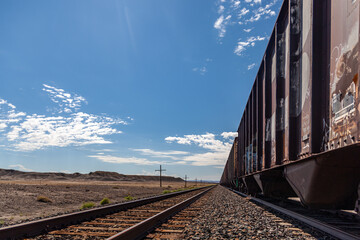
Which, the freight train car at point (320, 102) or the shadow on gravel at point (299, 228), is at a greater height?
the freight train car at point (320, 102)

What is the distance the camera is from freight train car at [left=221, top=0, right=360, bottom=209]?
431cm

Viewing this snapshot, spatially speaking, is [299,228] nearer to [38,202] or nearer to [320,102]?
[320,102]

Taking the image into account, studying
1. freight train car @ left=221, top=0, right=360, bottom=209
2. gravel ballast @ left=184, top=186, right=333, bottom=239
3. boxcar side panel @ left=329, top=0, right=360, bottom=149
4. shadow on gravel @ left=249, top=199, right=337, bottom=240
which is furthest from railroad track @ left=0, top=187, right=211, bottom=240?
boxcar side panel @ left=329, top=0, right=360, bottom=149

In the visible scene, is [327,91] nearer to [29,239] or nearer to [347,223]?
[347,223]

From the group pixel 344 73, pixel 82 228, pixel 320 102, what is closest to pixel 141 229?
pixel 82 228

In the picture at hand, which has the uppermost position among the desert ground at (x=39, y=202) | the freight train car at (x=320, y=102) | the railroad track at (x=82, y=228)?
the freight train car at (x=320, y=102)

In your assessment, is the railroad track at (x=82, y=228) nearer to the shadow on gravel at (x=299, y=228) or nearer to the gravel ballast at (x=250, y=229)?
the gravel ballast at (x=250, y=229)

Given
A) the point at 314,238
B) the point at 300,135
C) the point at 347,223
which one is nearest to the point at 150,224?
the point at 314,238

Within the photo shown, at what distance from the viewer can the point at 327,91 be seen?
5.14 m

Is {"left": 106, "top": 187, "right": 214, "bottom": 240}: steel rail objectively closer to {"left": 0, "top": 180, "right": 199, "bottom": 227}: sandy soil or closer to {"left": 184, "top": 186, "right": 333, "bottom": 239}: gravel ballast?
{"left": 184, "top": 186, "right": 333, "bottom": 239}: gravel ballast

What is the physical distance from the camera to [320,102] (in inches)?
211

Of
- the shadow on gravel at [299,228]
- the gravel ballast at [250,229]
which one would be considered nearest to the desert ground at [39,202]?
the gravel ballast at [250,229]

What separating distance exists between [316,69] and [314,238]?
→ 321cm

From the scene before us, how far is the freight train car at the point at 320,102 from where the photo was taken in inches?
170
